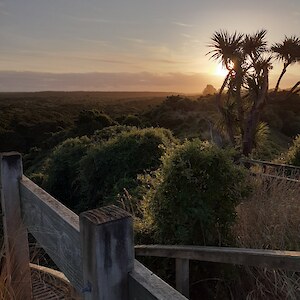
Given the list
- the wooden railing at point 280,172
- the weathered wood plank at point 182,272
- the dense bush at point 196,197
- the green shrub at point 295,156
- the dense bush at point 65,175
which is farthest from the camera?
the dense bush at point 65,175

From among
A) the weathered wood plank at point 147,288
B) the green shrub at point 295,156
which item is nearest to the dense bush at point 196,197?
the weathered wood plank at point 147,288

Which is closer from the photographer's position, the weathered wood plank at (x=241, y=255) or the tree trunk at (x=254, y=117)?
the weathered wood plank at (x=241, y=255)

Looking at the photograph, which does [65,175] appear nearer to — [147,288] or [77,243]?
[77,243]

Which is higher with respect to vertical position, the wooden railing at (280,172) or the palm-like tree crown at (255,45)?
the palm-like tree crown at (255,45)

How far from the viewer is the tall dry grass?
10.0 ft

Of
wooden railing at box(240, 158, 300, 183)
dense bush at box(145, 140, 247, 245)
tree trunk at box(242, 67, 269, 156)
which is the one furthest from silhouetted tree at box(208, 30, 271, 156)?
dense bush at box(145, 140, 247, 245)

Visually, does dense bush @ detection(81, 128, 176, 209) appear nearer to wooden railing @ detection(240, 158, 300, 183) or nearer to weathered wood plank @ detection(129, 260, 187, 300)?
wooden railing @ detection(240, 158, 300, 183)

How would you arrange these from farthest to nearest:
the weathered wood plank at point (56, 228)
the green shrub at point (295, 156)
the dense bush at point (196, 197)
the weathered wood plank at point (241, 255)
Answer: the green shrub at point (295, 156) < the dense bush at point (196, 197) < the weathered wood plank at point (241, 255) < the weathered wood plank at point (56, 228)

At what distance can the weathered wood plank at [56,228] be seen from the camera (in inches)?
66.4

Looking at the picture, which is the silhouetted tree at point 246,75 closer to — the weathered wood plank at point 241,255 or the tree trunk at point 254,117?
the tree trunk at point 254,117

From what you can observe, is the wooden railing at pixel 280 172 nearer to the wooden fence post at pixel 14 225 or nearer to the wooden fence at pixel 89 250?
the wooden fence at pixel 89 250

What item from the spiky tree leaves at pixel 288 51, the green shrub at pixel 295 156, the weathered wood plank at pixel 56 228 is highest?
the spiky tree leaves at pixel 288 51

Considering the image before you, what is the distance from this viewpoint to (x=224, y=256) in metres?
2.65

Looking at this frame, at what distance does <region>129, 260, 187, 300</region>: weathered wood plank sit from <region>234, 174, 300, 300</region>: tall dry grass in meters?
1.85
